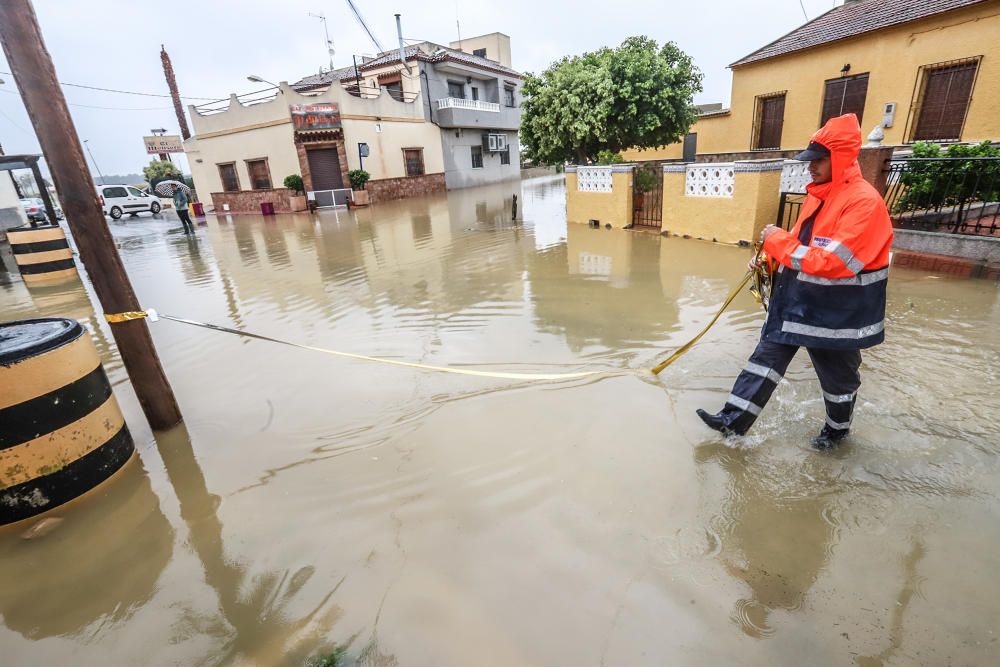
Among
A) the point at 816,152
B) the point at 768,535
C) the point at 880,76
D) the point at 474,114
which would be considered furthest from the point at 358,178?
the point at 768,535

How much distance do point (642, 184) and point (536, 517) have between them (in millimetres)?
10138

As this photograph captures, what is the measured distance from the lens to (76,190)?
2.86 metres

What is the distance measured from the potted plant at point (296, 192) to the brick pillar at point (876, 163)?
767 inches

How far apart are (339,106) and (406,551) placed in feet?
73.2

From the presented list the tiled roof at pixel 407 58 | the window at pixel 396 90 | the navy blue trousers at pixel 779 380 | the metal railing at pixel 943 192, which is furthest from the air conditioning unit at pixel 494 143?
the navy blue trousers at pixel 779 380

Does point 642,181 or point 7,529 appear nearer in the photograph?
point 7,529

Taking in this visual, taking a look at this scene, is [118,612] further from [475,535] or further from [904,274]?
[904,274]

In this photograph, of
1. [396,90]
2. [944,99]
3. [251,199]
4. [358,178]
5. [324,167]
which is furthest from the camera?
[396,90]

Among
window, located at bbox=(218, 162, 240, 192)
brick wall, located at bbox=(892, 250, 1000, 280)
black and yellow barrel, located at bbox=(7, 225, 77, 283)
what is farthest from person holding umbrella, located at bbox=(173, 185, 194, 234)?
brick wall, located at bbox=(892, 250, 1000, 280)

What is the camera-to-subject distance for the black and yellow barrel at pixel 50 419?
2.45 m

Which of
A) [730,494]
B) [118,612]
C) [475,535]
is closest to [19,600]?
[118,612]

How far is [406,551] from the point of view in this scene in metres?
2.29

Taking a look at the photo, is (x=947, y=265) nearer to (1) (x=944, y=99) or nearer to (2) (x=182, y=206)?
(1) (x=944, y=99)

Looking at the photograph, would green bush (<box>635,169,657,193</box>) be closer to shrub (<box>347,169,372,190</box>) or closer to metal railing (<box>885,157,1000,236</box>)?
metal railing (<box>885,157,1000,236</box>)
